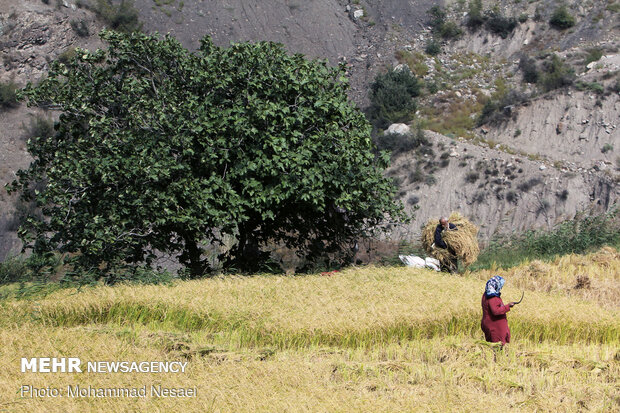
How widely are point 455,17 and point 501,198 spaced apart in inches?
835

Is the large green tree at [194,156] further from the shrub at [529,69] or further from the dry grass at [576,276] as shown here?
the shrub at [529,69]

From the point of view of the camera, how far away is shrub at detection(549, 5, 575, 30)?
42.9 meters

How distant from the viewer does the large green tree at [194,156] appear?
509 inches

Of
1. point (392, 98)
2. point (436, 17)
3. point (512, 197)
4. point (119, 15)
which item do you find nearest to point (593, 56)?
point (392, 98)

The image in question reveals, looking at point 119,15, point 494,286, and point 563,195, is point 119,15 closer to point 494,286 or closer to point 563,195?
point 563,195

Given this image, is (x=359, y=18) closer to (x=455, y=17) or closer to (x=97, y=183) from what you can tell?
(x=455, y=17)

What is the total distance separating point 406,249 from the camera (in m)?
17.7

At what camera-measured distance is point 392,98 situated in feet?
125

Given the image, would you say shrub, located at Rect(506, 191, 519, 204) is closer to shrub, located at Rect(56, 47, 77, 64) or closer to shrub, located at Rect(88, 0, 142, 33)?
shrub, located at Rect(88, 0, 142, 33)

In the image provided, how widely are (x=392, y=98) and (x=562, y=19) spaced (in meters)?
14.2

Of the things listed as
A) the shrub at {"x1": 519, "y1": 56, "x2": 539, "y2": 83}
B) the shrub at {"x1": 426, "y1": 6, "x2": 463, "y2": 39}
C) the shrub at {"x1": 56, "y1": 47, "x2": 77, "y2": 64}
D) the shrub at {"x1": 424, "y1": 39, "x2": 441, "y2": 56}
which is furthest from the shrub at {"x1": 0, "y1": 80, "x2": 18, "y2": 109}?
the shrub at {"x1": 519, "y1": 56, "x2": 539, "y2": 83}

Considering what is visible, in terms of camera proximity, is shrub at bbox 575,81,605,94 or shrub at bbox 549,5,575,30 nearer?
shrub at bbox 575,81,605,94

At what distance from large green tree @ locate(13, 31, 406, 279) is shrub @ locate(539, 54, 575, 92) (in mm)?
25102

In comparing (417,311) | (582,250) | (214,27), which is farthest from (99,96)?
(214,27)
